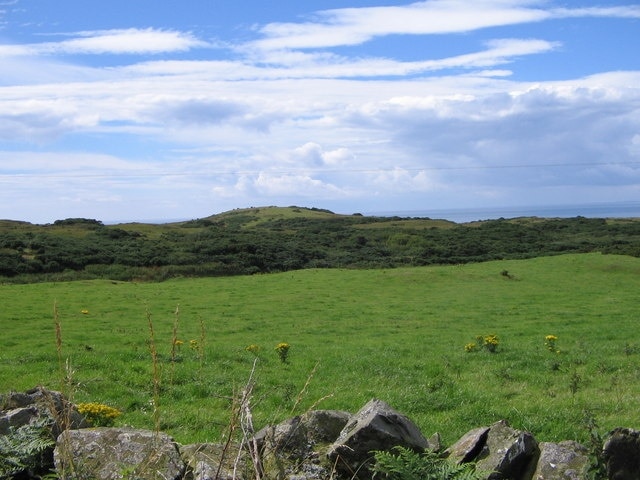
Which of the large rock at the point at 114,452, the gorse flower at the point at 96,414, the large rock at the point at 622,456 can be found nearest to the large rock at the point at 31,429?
the large rock at the point at 114,452

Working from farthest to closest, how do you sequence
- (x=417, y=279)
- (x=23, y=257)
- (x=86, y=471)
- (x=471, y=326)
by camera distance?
1. (x=23, y=257)
2. (x=417, y=279)
3. (x=471, y=326)
4. (x=86, y=471)

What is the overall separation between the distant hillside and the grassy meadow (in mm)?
12379

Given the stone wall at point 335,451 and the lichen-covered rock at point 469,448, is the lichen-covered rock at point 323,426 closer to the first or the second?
the stone wall at point 335,451

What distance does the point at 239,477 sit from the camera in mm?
4758

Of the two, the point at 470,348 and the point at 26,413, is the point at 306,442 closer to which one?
the point at 26,413

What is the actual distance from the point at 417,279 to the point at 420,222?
7187 cm

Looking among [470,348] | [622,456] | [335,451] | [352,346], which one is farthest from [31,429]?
[352,346]

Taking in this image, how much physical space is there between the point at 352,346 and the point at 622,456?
48.9 ft

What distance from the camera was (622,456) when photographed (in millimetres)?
6707

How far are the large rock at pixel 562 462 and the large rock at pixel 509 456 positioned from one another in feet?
0.42

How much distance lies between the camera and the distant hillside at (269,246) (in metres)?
58.7

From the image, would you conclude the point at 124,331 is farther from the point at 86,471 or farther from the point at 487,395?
the point at 86,471

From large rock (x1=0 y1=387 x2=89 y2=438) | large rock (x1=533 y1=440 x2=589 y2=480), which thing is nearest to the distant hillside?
large rock (x1=0 y1=387 x2=89 y2=438)

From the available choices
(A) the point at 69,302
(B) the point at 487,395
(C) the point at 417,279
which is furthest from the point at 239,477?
(C) the point at 417,279
